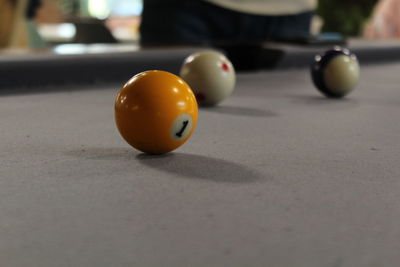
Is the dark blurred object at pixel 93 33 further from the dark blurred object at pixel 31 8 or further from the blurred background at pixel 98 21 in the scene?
the dark blurred object at pixel 31 8

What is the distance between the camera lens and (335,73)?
6.84ft

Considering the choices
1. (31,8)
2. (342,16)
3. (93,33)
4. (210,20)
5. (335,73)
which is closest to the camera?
(335,73)

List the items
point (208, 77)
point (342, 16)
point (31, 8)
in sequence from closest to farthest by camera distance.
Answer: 1. point (208, 77)
2. point (31, 8)
3. point (342, 16)

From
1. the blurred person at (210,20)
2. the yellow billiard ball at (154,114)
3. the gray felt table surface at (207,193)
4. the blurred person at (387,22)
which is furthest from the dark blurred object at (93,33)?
the yellow billiard ball at (154,114)

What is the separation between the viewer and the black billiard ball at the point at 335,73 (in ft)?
6.91

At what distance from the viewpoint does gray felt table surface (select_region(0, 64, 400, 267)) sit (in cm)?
67

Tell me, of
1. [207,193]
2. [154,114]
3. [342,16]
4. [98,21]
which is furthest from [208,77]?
[342,16]

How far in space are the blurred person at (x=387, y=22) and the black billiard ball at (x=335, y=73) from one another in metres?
4.62

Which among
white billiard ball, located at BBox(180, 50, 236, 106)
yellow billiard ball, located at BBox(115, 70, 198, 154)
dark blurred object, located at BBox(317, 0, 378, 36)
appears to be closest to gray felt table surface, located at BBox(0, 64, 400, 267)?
yellow billiard ball, located at BBox(115, 70, 198, 154)

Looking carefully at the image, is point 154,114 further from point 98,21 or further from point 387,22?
point 387,22

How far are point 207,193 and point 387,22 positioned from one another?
241 inches

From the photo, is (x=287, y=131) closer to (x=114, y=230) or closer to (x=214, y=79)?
(x=214, y=79)

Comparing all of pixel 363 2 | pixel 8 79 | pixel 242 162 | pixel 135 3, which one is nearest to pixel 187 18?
pixel 8 79

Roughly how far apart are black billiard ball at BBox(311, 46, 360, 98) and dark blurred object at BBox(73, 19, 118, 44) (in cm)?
388
